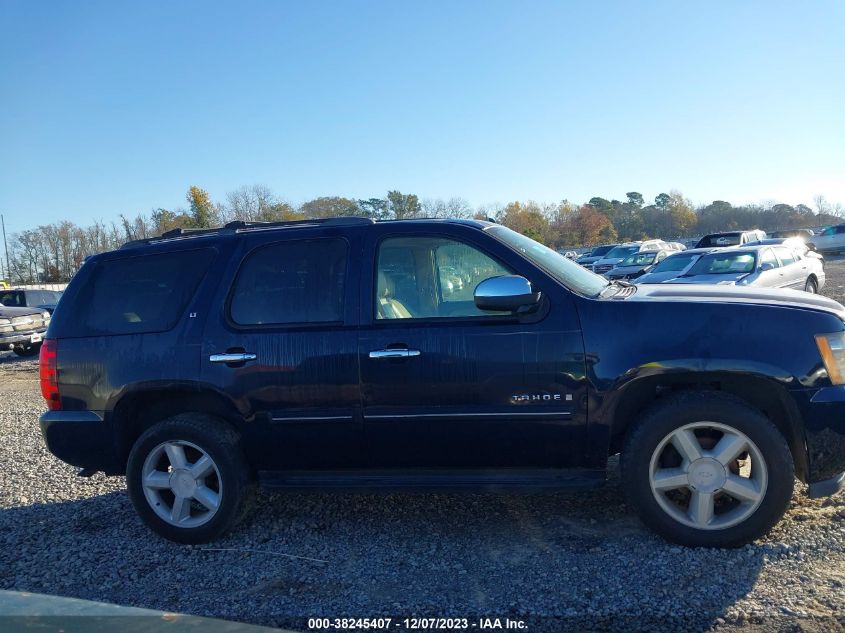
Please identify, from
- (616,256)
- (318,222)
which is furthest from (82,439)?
(616,256)

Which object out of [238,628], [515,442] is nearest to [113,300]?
[515,442]

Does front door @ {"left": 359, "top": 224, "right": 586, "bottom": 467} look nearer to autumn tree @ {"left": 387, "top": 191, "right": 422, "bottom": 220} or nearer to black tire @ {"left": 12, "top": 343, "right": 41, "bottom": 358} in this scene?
black tire @ {"left": 12, "top": 343, "right": 41, "bottom": 358}

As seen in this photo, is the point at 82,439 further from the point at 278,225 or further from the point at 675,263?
the point at 675,263

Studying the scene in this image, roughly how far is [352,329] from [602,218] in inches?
3185

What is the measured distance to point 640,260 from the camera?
2430 centimetres

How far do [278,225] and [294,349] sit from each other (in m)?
1.00

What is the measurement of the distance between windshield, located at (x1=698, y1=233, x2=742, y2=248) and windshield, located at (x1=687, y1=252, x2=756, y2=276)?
9248 mm

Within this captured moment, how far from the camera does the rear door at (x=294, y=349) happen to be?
3990mm

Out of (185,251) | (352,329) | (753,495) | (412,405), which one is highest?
(185,251)

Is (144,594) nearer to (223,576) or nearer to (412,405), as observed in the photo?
(223,576)

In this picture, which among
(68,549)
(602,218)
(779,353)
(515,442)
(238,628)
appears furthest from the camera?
(602,218)

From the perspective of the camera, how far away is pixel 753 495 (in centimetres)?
358

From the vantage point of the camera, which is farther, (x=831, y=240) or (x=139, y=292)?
(x=831, y=240)

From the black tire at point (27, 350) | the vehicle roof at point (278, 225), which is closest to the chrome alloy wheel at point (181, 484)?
the vehicle roof at point (278, 225)
